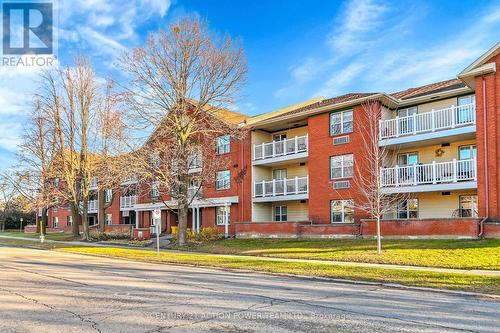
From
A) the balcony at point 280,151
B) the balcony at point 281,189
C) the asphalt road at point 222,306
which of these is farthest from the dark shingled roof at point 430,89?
the asphalt road at point 222,306

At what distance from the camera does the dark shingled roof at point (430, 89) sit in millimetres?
26469

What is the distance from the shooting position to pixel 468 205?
24.8m

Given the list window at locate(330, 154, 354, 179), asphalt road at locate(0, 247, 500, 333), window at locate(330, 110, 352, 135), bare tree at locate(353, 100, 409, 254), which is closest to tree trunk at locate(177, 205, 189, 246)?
window at locate(330, 154, 354, 179)

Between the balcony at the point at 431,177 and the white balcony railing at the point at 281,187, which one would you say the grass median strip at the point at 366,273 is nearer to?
the balcony at the point at 431,177

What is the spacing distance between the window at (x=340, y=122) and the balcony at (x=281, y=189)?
12.6 feet

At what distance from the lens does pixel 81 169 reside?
36.5 m

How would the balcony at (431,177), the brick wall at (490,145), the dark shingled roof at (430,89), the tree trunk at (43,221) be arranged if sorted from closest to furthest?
1. the brick wall at (490,145)
2. the balcony at (431,177)
3. the dark shingled roof at (430,89)
4. the tree trunk at (43,221)

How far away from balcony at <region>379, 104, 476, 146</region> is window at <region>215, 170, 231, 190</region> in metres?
13.1

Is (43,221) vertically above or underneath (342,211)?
underneath

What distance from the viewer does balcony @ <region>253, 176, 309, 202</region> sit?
30703 millimetres

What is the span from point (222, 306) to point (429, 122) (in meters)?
19.7

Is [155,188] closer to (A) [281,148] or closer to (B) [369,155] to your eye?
(A) [281,148]

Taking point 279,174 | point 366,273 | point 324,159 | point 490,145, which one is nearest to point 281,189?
point 279,174

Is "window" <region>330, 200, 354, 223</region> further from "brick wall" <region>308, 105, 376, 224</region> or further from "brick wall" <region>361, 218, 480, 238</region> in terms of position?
"brick wall" <region>361, 218, 480, 238</region>
